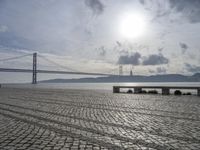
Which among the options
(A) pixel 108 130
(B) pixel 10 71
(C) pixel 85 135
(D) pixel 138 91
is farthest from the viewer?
(B) pixel 10 71

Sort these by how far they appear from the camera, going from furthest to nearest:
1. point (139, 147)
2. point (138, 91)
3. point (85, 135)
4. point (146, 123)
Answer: point (138, 91), point (146, 123), point (85, 135), point (139, 147)

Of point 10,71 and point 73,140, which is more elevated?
point 10,71

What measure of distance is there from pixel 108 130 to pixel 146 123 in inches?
64.4

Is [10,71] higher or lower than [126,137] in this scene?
higher

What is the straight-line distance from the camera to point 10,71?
68.4m

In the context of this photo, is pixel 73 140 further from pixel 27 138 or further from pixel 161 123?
pixel 161 123

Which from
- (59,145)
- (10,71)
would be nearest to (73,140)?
(59,145)

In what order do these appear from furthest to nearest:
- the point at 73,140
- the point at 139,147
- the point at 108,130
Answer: the point at 108,130
the point at 73,140
the point at 139,147

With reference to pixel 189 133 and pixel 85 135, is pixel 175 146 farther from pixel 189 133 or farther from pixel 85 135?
pixel 85 135

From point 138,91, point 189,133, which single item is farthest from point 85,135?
point 138,91

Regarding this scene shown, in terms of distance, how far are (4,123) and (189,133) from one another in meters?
5.53

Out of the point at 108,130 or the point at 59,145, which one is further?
the point at 108,130

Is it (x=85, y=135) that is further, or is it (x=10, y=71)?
(x=10, y=71)

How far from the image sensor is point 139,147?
5086mm
